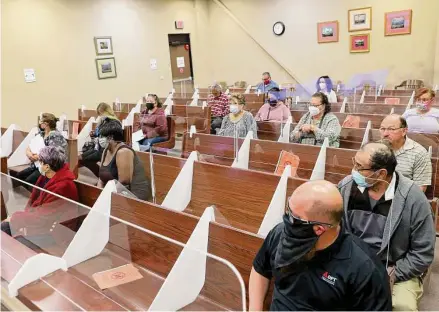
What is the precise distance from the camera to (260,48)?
30.4ft

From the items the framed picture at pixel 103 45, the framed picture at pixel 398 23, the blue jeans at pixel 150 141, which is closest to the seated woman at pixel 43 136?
the blue jeans at pixel 150 141

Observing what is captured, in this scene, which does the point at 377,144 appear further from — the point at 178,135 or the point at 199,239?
the point at 178,135

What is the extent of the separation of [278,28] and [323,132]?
6.38 meters

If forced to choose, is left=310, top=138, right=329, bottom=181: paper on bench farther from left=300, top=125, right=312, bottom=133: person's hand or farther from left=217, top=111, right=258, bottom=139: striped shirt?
left=217, top=111, right=258, bottom=139: striped shirt

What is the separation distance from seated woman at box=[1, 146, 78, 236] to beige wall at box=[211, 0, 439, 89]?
282 inches

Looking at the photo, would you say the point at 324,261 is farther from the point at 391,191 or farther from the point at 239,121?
the point at 239,121

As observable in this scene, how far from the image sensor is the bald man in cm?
119

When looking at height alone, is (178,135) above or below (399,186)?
below

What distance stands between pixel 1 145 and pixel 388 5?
7214mm

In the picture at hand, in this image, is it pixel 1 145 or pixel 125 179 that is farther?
pixel 1 145

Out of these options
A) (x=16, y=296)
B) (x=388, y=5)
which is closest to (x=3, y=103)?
(x=16, y=296)

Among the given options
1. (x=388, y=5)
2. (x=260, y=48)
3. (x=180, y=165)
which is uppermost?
(x=388, y=5)

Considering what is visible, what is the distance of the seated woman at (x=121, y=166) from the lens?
274cm

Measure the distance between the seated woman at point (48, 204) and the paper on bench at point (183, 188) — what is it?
0.61 metres
